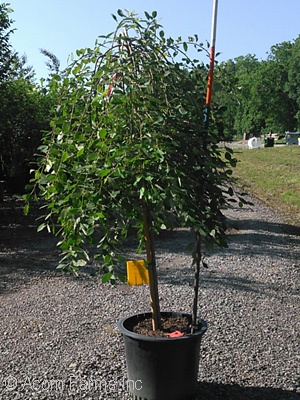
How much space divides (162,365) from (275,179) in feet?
48.1

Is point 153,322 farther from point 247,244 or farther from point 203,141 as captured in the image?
point 247,244

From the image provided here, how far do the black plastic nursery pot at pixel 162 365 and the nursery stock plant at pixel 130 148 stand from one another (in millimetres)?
452

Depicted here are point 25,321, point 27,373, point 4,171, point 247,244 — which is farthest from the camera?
point 4,171

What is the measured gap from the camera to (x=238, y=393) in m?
3.47

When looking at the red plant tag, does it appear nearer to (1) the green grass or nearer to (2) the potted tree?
(2) the potted tree

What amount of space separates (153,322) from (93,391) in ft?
1.81

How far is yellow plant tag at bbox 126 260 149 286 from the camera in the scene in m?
3.32

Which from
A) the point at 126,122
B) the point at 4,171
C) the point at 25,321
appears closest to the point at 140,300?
the point at 25,321

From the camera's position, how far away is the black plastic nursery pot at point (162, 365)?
124 inches

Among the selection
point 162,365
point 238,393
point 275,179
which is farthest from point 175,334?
point 275,179

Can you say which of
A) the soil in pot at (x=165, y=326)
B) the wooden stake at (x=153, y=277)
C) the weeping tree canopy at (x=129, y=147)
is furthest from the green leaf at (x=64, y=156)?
the soil in pot at (x=165, y=326)

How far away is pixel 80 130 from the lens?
3094mm

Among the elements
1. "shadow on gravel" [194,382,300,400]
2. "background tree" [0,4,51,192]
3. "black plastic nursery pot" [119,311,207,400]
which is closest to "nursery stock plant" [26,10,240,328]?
"black plastic nursery pot" [119,311,207,400]

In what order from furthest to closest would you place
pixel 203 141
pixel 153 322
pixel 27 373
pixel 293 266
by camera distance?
pixel 293 266 < pixel 27 373 < pixel 153 322 < pixel 203 141
